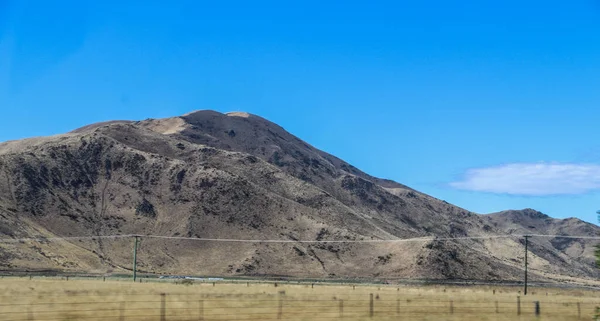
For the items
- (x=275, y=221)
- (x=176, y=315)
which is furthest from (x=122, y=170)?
(x=176, y=315)

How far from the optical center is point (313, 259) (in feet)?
468

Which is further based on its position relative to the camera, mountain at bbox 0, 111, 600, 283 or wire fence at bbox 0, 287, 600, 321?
mountain at bbox 0, 111, 600, 283

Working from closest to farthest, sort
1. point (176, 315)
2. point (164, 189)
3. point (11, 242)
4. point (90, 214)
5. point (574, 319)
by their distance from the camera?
point (176, 315) → point (574, 319) → point (11, 242) → point (90, 214) → point (164, 189)

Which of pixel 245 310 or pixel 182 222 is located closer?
pixel 245 310

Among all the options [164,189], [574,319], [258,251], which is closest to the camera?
[574,319]

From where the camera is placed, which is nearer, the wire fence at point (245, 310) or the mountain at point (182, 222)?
the wire fence at point (245, 310)

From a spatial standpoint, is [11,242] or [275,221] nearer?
[11,242]

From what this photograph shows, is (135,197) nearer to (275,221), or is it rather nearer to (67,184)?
(67,184)

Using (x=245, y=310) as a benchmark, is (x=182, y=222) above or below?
above

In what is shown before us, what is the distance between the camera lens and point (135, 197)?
6329 inches

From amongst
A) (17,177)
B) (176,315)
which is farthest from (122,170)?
(176,315)

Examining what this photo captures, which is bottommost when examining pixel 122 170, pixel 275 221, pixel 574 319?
pixel 574 319

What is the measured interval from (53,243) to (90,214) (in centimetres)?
2418

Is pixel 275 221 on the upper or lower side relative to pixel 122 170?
lower
